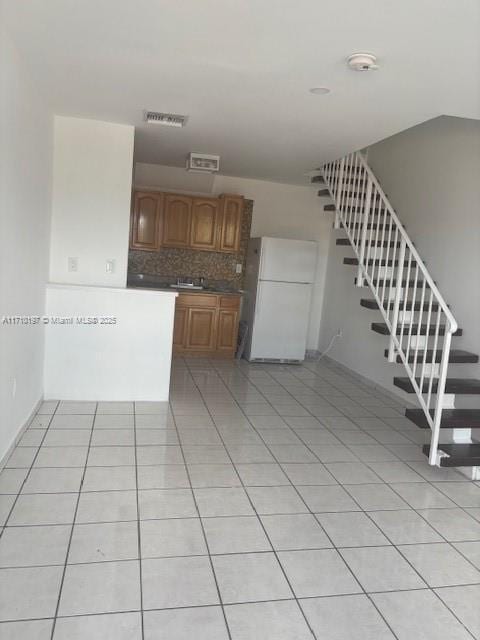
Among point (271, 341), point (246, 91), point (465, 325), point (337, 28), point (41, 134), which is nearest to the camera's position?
point (337, 28)

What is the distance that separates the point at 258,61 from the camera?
2.71m

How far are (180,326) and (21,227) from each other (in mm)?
3463

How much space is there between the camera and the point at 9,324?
2986 millimetres

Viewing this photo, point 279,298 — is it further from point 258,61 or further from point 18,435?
point 258,61

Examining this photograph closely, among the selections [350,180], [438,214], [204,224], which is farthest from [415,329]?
[204,224]

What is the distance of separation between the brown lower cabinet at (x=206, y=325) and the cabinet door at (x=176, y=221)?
75 centimetres

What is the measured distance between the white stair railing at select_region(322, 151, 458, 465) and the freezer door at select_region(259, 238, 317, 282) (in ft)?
3.40

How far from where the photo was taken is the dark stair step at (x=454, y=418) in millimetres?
3443

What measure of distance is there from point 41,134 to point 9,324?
60.6 inches

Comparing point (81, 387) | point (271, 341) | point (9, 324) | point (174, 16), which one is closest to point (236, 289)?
point (271, 341)

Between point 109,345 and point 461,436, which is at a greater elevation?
point 109,345

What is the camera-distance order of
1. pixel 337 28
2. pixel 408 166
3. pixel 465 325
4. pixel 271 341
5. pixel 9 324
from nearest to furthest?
pixel 337 28
pixel 9 324
pixel 465 325
pixel 408 166
pixel 271 341

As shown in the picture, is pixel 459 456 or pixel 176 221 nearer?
pixel 459 456

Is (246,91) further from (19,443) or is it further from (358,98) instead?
(19,443)
